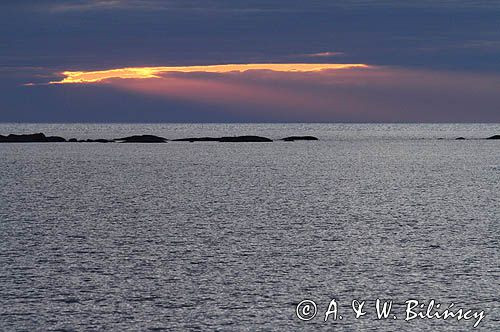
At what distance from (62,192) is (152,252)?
4240 centimetres

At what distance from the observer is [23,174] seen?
113 m

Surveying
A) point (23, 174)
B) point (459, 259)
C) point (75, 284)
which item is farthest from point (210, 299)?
point (23, 174)

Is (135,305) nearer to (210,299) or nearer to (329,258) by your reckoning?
(210,299)

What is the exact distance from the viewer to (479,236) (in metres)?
52.8

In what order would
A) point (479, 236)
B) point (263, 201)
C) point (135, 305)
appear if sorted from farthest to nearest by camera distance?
point (263, 201), point (479, 236), point (135, 305)

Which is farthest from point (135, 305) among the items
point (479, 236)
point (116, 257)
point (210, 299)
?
point (479, 236)

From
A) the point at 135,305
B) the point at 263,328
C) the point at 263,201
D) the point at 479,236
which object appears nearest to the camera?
the point at 263,328

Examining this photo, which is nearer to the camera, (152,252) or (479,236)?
(152,252)

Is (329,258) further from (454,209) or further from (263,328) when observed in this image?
(454,209)

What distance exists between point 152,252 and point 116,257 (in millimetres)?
2334
